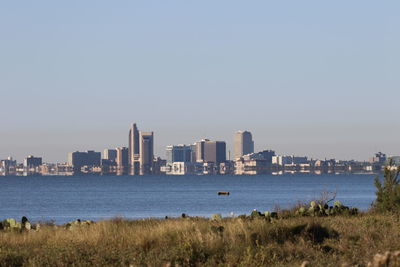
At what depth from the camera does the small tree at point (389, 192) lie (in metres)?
36.6

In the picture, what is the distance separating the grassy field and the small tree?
7037 millimetres

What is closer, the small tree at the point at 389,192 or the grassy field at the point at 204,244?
the grassy field at the point at 204,244

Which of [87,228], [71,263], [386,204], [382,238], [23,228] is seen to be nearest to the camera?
[71,263]

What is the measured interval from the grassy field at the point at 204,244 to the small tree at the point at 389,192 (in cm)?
704

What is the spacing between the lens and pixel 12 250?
939 inches

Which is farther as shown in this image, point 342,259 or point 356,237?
point 356,237

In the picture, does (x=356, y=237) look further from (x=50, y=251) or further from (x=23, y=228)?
(x=23, y=228)

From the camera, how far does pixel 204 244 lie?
2362cm

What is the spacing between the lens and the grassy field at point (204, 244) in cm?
2211

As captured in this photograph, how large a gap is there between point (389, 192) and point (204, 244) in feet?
51.3

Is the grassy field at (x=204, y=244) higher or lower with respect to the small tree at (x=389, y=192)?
lower

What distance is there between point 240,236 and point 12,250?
6.00 m

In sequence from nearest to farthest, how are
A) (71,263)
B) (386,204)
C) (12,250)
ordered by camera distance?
(71,263), (12,250), (386,204)

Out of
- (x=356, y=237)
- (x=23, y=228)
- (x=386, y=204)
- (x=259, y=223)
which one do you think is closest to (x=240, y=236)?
(x=259, y=223)
